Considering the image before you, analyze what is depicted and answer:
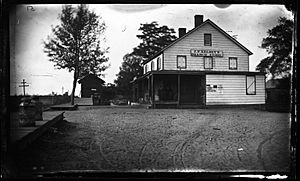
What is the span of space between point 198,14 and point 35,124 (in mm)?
1299

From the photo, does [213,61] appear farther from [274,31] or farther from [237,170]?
[237,170]

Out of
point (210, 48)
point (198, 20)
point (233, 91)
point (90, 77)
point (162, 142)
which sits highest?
point (198, 20)

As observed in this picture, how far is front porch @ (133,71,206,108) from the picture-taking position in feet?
6.18

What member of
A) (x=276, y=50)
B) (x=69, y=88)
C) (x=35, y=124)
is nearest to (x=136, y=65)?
(x=69, y=88)

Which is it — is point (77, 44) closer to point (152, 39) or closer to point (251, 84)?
point (152, 39)

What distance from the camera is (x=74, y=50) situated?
1.76 m

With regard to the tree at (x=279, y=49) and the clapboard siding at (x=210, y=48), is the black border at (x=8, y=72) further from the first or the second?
the clapboard siding at (x=210, y=48)

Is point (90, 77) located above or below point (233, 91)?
above

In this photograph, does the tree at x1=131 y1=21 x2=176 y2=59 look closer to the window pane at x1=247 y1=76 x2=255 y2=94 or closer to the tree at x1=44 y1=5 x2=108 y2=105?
the tree at x1=44 y1=5 x2=108 y2=105

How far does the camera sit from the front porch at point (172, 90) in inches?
74.2

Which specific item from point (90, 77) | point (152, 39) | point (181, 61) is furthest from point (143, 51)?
point (90, 77)

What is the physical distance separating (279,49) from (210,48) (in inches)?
18.0

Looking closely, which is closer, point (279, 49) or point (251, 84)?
point (279, 49)

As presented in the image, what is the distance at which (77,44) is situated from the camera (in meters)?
1.77
